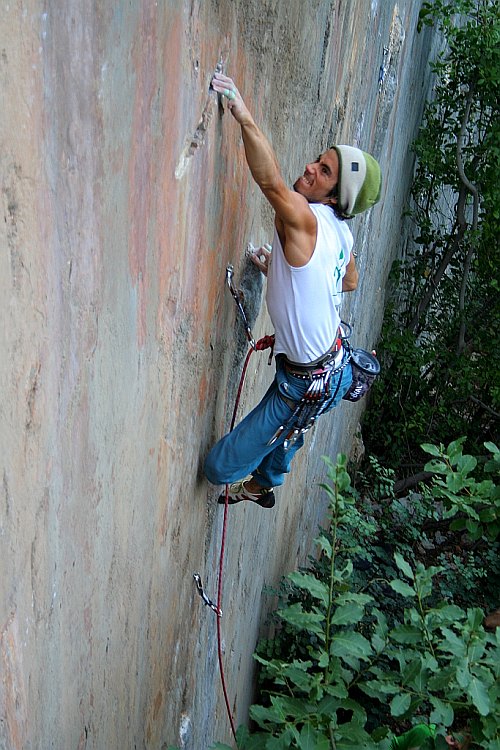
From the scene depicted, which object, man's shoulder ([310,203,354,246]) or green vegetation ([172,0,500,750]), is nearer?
man's shoulder ([310,203,354,246])

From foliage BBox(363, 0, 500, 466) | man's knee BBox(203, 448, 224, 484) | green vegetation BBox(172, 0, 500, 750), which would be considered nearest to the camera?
man's knee BBox(203, 448, 224, 484)

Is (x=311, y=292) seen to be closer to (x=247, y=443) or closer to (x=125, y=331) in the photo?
(x=247, y=443)

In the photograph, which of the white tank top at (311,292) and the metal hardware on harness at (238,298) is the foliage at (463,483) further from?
the metal hardware on harness at (238,298)

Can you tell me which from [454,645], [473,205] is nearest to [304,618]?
[454,645]

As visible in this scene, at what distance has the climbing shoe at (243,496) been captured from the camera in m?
3.18

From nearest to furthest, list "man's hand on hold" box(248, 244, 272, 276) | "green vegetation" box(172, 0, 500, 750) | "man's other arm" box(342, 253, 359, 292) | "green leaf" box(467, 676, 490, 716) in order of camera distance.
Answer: "green leaf" box(467, 676, 490, 716) < "man's hand on hold" box(248, 244, 272, 276) < "man's other arm" box(342, 253, 359, 292) < "green vegetation" box(172, 0, 500, 750)

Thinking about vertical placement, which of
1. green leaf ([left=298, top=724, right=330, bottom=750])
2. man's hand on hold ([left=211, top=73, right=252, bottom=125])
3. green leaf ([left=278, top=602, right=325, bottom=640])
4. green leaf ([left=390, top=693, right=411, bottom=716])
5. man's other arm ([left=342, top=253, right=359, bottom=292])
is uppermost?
man's hand on hold ([left=211, top=73, right=252, bottom=125])

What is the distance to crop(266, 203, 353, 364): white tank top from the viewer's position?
2.61 metres

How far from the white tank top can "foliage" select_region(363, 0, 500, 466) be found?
4343 millimetres

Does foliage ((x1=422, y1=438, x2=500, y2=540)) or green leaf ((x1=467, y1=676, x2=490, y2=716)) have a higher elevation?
foliage ((x1=422, y1=438, x2=500, y2=540))

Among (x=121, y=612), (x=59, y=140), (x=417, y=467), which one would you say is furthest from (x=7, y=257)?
(x=417, y=467)

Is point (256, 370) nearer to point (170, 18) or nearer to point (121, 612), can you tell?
point (121, 612)

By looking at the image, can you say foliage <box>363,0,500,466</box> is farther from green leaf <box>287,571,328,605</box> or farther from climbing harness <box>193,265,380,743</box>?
green leaf <box>287,571,328,605</box>

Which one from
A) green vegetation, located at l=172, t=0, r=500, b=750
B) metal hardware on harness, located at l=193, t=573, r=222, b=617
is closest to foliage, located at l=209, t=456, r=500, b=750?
green vegetation, located at l=172, t=0, r=500, b=750
